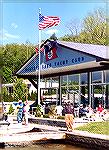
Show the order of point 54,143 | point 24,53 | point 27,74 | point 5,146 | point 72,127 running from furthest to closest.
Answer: point 24,53 → point 27,74 → point 72,127 → point 54,143 → point 5,146

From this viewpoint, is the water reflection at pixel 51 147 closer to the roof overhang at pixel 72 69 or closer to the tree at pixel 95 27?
the roof overhang at pixel 72 69

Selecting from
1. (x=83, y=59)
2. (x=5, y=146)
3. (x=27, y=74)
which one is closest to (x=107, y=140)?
(x=5, y=146)

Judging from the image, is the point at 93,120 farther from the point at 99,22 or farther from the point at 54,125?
the point at 99,22

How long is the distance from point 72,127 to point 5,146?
2872mm

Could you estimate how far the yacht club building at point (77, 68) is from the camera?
1642cm

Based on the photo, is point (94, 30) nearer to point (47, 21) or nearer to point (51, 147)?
point (47, 21)

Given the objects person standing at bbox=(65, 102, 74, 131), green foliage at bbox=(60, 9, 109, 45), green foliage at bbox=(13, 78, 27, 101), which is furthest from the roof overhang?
green foliage at bbox=(60, 9, 109, 45)

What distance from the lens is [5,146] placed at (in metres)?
10.1

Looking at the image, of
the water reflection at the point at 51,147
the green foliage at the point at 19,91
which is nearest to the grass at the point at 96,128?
the water reflection at the point at 51,147

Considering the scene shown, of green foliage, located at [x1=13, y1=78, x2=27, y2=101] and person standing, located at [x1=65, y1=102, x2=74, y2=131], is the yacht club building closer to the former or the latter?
person standing, located at [x1=65, y1=102, x2=74, y2=131]

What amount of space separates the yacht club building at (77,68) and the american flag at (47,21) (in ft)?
3.28

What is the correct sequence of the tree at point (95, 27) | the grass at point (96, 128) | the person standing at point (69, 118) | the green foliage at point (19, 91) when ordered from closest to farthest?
the grass at point (96, 128) → the person standing at point (69, 118) → the green foliage at point (19, 91) → the tree at point (95, 27)

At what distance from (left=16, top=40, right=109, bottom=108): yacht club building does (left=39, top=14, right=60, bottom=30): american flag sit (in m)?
1.00

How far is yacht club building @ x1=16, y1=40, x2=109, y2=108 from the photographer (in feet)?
53.9
